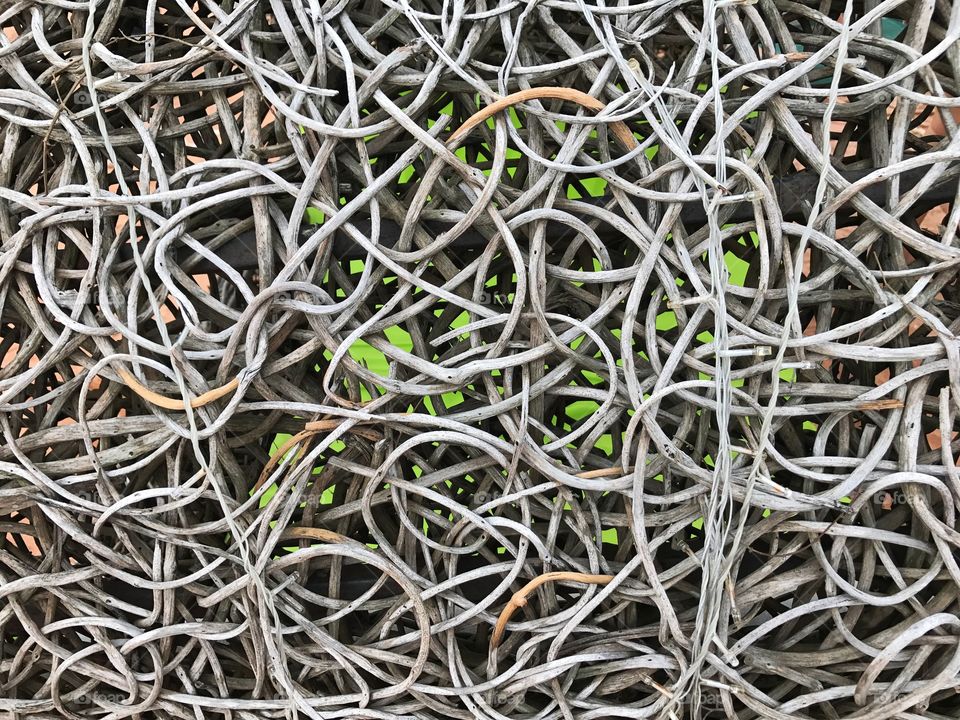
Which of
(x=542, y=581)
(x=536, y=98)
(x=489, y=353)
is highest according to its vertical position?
(x=536, y=98)

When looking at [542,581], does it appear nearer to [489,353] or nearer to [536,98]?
[489,353]

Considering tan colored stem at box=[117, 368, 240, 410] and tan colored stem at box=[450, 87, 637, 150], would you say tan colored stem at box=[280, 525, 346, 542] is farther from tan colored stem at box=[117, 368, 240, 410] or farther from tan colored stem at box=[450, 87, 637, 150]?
tan colored stem at box=[450, 87, 637, 150]

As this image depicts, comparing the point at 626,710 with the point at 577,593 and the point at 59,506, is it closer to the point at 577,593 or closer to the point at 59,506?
the point at 577,593

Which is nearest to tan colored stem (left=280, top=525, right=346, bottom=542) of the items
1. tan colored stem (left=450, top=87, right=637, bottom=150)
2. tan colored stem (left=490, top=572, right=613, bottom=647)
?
tan colored stem (left=490, top=572, right=613, bottom=647)

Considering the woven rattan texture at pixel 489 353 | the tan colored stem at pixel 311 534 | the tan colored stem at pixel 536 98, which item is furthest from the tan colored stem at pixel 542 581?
the tan colored stem at pixel 536 98

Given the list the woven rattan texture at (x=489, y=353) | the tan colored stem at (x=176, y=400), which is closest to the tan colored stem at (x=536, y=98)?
the woven rattan texture at (x=489, y=353)

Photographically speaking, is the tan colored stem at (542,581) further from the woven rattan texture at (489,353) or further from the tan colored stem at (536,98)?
the tan colored stem at (536,98)

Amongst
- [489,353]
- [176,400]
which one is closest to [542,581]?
[489,353]

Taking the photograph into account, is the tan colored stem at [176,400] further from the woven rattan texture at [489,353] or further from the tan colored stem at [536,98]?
the tan colored stem at [536,98]

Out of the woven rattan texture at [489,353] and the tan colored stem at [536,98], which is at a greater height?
the tan colored stem at [536,98]

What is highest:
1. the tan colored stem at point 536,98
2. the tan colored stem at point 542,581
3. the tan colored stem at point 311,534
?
the tan colored stem at point 536,98
